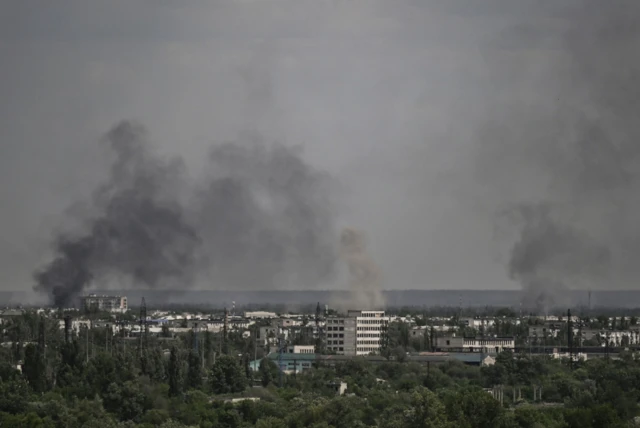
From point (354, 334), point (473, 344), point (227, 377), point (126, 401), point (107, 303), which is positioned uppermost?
point (107, 303)

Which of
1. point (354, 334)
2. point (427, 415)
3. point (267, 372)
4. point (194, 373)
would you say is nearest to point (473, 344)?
point (354, 334)

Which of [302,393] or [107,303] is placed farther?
[107,303]

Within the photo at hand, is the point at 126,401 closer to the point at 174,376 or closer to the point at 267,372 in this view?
the point at 174,376

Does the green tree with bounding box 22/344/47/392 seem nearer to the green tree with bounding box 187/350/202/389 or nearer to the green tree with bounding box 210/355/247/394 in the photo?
the green tree with bounding box 187/350/202/389

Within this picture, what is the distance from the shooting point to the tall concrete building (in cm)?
7100

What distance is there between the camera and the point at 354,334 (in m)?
71.7

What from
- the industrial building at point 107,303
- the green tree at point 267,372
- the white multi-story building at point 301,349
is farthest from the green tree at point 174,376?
the industrial building at point 107,303

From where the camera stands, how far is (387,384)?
1945 inches

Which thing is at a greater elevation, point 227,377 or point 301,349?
point 301,349

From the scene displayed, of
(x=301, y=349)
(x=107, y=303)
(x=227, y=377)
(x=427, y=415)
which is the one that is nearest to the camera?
(x=427, y=415)

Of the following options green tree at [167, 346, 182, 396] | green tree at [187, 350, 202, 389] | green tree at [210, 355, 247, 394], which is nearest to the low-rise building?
green tree at [210, 355, 247, 394]

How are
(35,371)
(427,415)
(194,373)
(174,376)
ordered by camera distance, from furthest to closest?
(194,373) < (35,371) < (174,376) < (427,415)

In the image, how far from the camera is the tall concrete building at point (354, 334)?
233 feet

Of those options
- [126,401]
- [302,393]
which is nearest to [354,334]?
[302,393]
